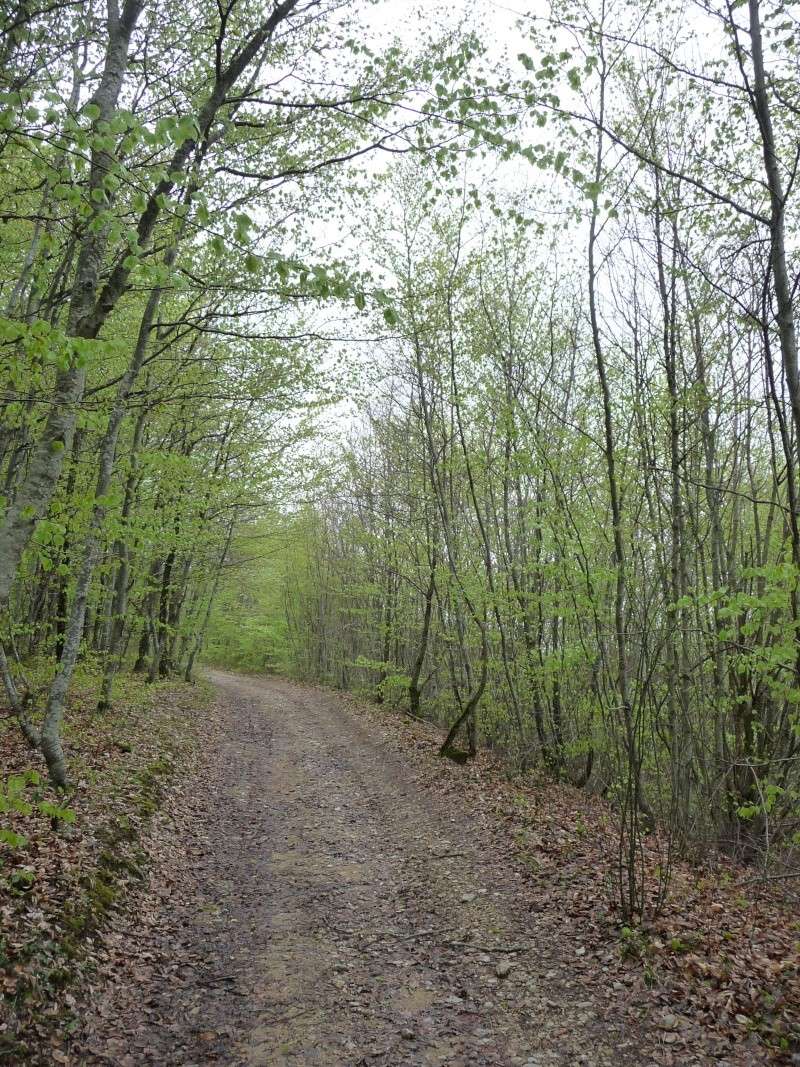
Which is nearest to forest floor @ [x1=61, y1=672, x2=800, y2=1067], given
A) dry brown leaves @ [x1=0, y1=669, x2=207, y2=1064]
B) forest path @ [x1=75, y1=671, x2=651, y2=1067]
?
forest path @ [x1=75, y1=671, x2=651, y2=1067]

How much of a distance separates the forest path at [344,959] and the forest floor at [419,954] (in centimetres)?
2

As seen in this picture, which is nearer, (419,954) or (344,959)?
(344,959)

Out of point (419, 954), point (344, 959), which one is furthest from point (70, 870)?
point (419, 954)

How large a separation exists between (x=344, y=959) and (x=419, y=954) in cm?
62

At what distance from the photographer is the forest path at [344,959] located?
13.4 feet

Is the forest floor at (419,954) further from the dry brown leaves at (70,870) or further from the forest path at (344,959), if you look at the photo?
the dry brown leaves at (70,870)

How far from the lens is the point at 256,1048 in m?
4.04

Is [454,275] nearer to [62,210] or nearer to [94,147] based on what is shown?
[62,210]

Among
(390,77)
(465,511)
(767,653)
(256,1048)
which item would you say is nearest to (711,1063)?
(256,1048)

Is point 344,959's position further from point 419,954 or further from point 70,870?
point 70,870

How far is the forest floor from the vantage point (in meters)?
4.08

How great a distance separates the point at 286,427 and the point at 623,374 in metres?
9.36

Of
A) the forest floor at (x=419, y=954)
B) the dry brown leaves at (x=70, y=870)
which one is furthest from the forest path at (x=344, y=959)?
the dry brown leaves at (x=70, y=870)

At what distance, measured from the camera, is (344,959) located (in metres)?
5.13
